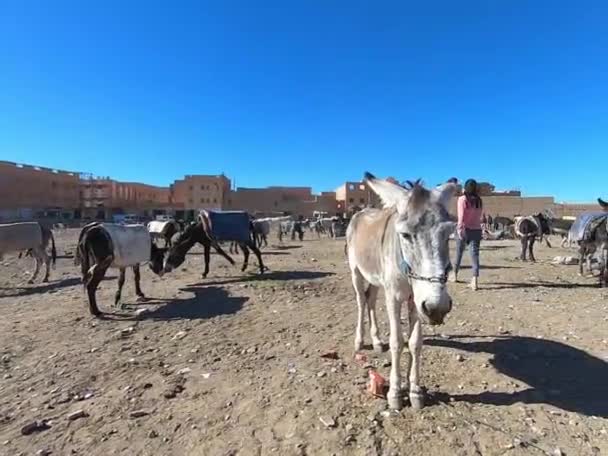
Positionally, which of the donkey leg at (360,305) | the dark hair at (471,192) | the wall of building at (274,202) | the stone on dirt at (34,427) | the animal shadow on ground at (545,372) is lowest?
the stone on dirt at (34,427)

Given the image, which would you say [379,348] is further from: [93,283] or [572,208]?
[572,208]

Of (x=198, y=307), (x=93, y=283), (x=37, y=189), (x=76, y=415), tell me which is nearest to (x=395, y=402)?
(x=76, y=415)

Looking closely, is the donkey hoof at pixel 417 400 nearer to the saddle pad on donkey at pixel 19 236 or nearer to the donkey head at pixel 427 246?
the donkey head at pixel 427 246

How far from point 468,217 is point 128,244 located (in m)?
6.78

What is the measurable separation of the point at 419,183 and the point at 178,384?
304 centimetres

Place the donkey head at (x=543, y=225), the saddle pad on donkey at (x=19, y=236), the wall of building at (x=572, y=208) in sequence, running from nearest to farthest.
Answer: the saddle pad on donkey at (x=19, y=236)
the donkey head at (x=543, y=225)
the wall of building at (x=572, y=208)

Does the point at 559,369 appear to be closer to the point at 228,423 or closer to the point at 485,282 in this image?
the point at 228,423

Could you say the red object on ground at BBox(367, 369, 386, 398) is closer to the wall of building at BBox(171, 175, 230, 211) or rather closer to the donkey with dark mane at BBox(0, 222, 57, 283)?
the donkey with dark mane at BBox(0, 222, 57, 283)

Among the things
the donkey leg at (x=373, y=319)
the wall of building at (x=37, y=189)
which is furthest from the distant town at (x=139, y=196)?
the donkey leg at (x=373, y=319)

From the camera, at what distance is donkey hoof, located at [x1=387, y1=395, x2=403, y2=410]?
10.3ft

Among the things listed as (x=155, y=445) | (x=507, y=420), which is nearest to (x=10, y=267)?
(x=155, y=445)

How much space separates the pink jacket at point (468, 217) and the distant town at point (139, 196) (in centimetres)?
5937

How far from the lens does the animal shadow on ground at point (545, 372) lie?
327cm

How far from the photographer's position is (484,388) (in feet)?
11.6
